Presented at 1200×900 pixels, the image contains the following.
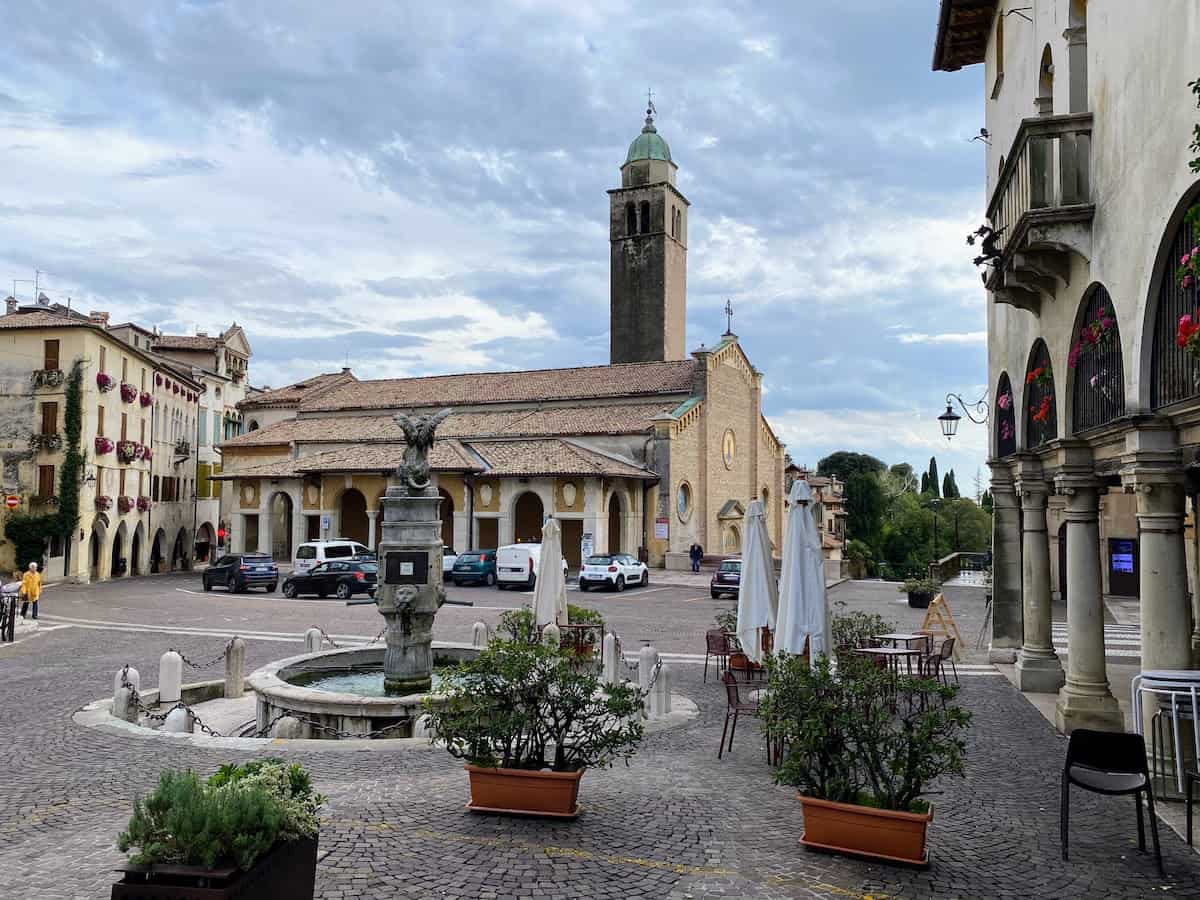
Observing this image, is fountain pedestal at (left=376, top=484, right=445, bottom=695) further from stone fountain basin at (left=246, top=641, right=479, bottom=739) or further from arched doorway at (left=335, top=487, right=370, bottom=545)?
arched doorway at (left=335, top=487, right=370, bottom=545)

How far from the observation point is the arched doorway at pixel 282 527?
45906 mm

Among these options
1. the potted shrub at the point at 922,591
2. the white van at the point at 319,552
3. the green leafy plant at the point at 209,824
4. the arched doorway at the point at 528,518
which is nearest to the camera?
the green leafy plant at the point at 209,824

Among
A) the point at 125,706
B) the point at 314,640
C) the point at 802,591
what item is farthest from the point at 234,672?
the point at 802,591

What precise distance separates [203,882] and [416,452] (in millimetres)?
7386

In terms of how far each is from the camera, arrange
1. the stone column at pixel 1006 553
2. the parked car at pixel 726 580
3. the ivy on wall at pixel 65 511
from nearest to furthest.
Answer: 1. the stone column at pixel 1006 553
2. the parked car at pixel 726 580
3. the ivy on wall at pixel 65 511

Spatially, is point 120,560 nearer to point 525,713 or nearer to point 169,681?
point 169,681

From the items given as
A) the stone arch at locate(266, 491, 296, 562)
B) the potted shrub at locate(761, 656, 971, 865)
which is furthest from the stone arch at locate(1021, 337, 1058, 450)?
the stone arch at locate(266, 491, 296, 562)

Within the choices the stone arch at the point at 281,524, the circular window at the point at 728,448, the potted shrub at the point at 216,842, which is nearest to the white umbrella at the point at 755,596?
the potted shrub at the point at 216,842

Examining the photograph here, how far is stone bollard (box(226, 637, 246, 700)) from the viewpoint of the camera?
502 inches

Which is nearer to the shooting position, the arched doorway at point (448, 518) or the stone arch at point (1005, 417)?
the stone arch at point (1005, 417)

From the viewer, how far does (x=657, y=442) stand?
4009 centimetres

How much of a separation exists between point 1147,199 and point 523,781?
655 cm

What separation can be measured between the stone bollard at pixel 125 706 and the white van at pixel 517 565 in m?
20.6

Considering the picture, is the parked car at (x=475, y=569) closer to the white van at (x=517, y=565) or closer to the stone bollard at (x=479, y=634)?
the white van at (x=517, y=565)
